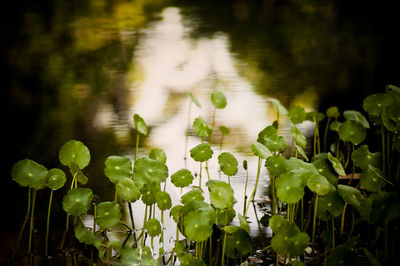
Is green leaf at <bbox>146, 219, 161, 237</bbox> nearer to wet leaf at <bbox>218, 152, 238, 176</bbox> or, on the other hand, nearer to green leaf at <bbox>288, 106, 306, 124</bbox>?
wet leaf at <bbox>218, 152, 238, 176</bbox>

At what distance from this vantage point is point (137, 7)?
8.66 feet

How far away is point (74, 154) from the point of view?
41.1 inches

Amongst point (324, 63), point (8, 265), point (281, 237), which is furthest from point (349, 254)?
point (324, 63)

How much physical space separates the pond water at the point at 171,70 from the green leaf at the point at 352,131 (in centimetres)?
29

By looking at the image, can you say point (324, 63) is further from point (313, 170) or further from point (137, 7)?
point (313, 170)

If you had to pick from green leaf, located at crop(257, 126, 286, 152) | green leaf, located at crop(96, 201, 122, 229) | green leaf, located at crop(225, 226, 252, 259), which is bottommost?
green leaf, located at crop(225, 226, 252, 259)

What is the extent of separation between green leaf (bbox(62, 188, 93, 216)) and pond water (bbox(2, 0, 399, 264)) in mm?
258

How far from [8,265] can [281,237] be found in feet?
2.01

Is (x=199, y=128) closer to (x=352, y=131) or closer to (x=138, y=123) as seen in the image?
(x=138, y=123)

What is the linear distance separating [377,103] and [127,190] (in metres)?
0.73

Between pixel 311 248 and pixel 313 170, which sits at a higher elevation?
pixel 313 170

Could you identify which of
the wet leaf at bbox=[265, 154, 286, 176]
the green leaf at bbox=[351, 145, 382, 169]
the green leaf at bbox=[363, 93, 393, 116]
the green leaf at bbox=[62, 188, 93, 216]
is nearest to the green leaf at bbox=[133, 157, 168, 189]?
the green leaf at bbox=[62, 188, 93, 216]

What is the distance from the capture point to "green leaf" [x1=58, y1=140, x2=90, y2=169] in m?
1.04

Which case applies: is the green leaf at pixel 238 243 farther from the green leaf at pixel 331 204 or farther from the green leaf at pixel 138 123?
the green leaf at pixel 138 123
